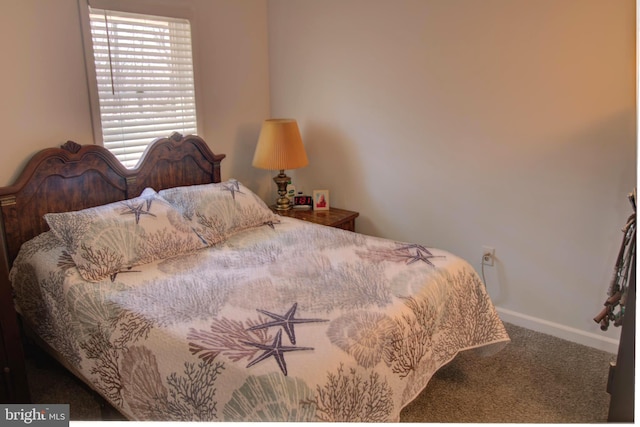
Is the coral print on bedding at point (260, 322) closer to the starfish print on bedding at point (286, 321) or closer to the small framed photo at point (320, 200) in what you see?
the starfish print on bedding at point (286, 321)

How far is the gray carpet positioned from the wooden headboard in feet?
2.17

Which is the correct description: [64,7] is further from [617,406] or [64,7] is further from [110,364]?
[617,406]

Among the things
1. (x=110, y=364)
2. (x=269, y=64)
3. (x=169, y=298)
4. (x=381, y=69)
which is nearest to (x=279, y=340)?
(x=169, y=298)

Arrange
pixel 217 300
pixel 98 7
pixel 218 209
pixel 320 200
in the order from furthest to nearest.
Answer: pixel 320 200, pixel 218 209, pixel 98 7, pixel 217 300

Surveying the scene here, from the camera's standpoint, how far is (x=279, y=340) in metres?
1.61

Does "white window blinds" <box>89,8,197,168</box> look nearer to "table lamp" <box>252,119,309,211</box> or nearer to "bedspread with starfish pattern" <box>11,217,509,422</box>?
"table lamp" <box>252,119,309,211</box>

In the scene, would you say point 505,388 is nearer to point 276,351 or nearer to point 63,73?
point 276,351

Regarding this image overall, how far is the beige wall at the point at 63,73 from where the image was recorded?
2301mm

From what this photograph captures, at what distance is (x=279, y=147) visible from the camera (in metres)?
3.18

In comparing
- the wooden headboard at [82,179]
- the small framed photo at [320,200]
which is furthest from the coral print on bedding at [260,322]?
the small framed photo at [320,200]

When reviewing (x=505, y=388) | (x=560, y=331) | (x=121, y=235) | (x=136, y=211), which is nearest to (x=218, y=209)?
(x=136, y=211)

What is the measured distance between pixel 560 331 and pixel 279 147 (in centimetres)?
202

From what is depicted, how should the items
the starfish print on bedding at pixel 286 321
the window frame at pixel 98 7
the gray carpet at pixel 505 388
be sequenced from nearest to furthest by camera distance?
1. the starfish print on bedding at pixel 286 321
2. the gray carpet at pixel 505 388
3. the window frame at pixel 98 7
